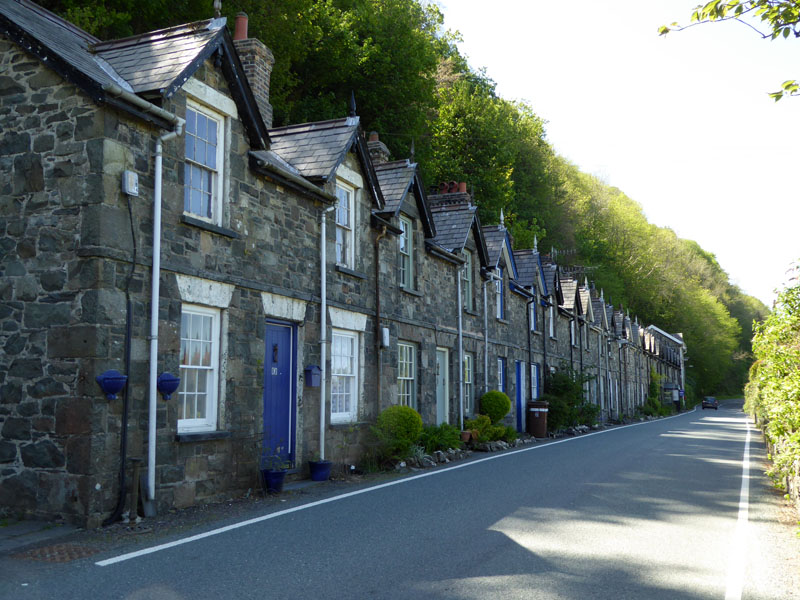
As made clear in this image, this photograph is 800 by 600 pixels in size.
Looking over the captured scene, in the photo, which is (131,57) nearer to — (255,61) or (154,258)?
(154,258)

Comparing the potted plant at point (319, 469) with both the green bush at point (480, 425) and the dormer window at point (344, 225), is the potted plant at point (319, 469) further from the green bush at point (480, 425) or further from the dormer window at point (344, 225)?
the green bush at point (480, 425)

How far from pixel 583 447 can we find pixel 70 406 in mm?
14806

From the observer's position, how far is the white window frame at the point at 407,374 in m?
18.2

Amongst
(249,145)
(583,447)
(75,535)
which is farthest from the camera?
(583,447)

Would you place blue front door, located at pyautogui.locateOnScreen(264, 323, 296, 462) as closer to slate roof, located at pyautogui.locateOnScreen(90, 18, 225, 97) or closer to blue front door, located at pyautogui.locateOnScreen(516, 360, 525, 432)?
slate roof, located at pyautogui.locateOnScreen(90, 18, 225, 97)

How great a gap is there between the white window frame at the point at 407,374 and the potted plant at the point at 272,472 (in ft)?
20.5

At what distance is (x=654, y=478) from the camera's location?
43.7 feet

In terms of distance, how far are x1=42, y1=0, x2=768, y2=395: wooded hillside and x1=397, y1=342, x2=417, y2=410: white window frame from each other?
11587 mm

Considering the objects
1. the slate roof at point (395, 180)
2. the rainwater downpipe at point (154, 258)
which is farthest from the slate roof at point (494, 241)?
the rainwater downpipe at point (154, 258)

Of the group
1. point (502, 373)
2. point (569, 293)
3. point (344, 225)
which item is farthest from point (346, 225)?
point (569, 293)

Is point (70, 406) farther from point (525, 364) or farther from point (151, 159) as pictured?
point (525, 364)

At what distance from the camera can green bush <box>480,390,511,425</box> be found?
22.9 m

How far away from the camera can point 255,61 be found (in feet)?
49.0

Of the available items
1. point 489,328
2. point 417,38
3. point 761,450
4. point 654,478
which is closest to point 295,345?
point 654,478
